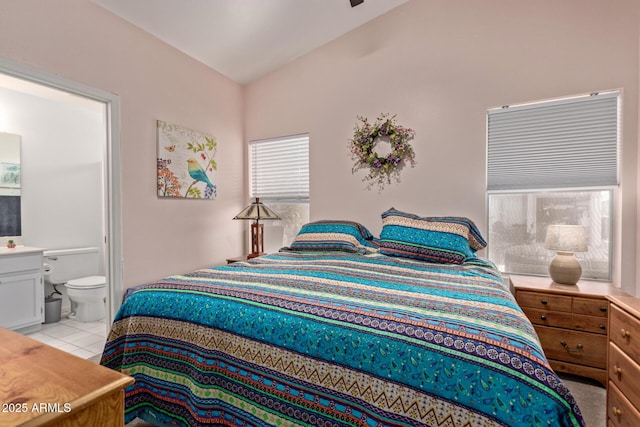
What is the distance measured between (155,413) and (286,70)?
3.45m

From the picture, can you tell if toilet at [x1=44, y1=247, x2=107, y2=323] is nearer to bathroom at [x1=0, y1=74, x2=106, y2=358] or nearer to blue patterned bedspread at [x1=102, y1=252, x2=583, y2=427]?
bathroom at [x1=0, y1=74, x2=106, y2=358]

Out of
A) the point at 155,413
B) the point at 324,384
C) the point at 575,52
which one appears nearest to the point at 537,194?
the point at 575,52

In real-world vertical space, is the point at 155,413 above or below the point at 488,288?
below

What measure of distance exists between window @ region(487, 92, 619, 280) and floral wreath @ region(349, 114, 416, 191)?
28.7 inches

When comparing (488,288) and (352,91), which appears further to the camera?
(352,91)

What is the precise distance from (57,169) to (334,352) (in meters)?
4.18

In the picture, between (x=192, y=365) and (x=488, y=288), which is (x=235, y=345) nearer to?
(x=192, y=365)

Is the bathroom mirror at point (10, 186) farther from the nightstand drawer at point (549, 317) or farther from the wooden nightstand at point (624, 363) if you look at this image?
the wooden nightstand at point (624, 363)

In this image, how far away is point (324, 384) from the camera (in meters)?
1.12

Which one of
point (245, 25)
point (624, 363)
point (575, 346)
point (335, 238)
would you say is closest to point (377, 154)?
point (335, 238)

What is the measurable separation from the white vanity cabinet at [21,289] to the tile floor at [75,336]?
0.54 feet

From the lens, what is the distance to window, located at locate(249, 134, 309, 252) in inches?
145

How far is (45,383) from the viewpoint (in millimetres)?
668

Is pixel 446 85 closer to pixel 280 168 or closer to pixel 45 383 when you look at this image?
pixel 280 168
